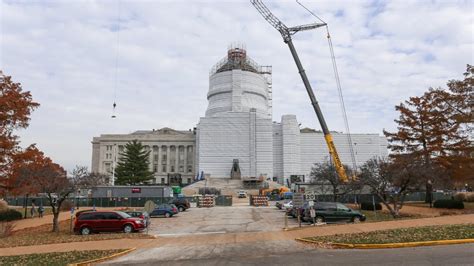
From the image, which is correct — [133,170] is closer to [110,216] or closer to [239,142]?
[239,142]

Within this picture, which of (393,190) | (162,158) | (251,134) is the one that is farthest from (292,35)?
(162,158)

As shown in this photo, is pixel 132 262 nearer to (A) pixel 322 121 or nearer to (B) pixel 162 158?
(A) pixel 322 121

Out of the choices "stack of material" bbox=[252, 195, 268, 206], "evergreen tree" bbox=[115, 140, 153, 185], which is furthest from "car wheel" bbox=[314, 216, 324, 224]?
"evergreen tree" bbox=[115, 140, 153, 185]

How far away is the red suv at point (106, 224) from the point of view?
1023 inches

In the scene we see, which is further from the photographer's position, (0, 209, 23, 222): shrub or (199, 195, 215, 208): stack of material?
(199, 195, 215, 208): stack of material

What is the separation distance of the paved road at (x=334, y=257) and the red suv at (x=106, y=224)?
415 inches

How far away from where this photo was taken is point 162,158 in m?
137

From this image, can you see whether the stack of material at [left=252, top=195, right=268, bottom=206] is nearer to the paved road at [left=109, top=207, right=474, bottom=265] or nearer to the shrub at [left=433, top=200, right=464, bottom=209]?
the shrub at [left=433, top=200, right=464, bottom=209]

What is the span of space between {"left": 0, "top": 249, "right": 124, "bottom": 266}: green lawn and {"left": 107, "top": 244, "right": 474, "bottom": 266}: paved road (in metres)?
1.74

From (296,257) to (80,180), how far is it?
76.0 feet

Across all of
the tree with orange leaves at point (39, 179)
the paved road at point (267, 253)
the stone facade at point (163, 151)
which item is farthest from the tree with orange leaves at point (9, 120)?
the stone facade at point (163, 151)

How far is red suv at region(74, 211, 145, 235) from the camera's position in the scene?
26.0 metres

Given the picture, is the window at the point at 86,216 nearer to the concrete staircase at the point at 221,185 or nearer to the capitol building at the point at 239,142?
the concrete staircase at the point at 221,185

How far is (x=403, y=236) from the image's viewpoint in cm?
1770
